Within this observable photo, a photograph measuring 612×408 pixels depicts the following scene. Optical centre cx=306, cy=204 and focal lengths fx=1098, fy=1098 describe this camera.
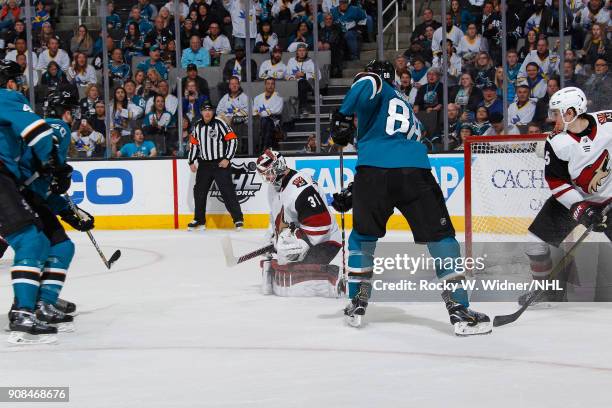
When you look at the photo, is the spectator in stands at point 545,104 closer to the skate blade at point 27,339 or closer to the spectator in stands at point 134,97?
the spectator in stands at point 134,97

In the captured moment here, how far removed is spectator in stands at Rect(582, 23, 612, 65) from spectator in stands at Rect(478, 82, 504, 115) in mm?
809

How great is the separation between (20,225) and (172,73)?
6573mm

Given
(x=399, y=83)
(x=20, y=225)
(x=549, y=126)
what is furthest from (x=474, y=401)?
(x=399, y=83)

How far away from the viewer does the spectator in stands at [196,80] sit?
11008mm

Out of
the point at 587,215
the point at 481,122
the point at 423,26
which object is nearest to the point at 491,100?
the point at 481,122

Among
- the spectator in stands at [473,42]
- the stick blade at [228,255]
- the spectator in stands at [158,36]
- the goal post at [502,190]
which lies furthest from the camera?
the spectator in stands at [158,36]

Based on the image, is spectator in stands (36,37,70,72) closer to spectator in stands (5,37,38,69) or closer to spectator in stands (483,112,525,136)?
spectator in stands (5,37,38,69)

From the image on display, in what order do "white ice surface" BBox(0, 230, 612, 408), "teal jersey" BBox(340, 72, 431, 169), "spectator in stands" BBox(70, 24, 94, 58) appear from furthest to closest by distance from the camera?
"spectator in stands" BBox(70, 24, 94, 58)
"teal jersey" BBox(340, 72, 431, 169)
"white ice surface" BBox(0, 230, 612, 408)

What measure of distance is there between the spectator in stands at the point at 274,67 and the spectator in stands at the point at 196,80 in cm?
59

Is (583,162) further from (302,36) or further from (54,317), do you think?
(302,36)

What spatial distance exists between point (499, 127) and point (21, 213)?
5.81 m

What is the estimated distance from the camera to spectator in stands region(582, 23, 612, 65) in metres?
9.41

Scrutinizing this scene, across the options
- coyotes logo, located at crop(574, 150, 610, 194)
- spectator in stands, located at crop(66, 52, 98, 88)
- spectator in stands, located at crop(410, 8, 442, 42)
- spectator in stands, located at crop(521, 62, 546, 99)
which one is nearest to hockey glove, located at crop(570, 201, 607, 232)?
coyotes logo, located at crop(574, 150, 610, 194)

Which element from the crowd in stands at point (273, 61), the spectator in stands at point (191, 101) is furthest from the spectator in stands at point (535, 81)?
the spectator in stands at point (191, 101)
